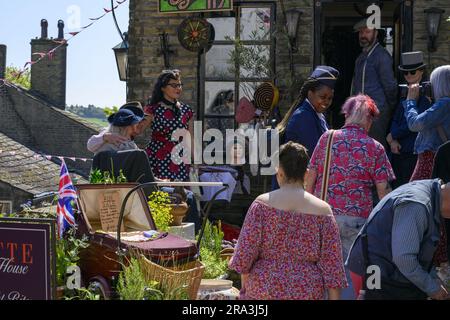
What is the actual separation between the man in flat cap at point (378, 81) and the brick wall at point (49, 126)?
85.3 feet

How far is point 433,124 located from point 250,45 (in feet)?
13.6

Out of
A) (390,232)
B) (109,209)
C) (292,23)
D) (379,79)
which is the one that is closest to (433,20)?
(292,23)

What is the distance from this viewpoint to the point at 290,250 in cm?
481

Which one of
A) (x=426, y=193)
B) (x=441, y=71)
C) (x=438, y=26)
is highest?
(x=438, y=26)

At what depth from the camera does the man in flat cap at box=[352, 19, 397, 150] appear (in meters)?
8.76

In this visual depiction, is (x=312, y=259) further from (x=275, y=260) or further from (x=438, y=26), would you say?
(x=438, y=26)

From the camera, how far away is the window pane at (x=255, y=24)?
10.8 meters

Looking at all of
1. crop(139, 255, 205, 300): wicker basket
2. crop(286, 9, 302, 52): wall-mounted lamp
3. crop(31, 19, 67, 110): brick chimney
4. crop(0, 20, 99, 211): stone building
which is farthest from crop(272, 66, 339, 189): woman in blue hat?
crop(31, 19, 67, 110): brick chimney

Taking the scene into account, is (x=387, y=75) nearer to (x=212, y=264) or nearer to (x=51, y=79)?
(x=212, y=264)

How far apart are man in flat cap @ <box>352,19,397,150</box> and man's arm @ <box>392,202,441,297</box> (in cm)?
393

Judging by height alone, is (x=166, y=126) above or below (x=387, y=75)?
below
